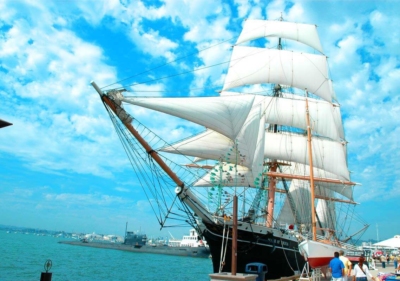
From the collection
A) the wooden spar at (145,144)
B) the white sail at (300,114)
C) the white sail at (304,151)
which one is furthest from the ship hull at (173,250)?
the wooden spar at (145,144)

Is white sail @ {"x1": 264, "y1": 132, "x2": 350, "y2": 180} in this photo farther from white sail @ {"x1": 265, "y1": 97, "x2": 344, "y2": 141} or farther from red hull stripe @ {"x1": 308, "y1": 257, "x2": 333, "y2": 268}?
red hull stripe @ {"x1": 308, "y1": 257, "x2": 333, "y2": 268}

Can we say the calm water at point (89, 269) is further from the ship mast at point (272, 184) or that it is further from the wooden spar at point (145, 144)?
the wooden spar at point (145, 144)

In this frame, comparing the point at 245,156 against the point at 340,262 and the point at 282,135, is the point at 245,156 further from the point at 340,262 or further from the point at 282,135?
the point at 282,135

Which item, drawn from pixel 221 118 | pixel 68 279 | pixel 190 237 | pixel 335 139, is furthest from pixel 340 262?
pixel 190 237

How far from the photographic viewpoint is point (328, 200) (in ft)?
→ 168

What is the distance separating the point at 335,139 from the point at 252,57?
14.3 m

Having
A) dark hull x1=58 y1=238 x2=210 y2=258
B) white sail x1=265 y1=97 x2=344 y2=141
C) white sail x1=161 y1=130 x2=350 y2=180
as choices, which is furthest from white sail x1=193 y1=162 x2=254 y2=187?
dark hull x1=58 y1=238 x2=210 y2=258

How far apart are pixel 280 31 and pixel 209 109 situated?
31678 mm

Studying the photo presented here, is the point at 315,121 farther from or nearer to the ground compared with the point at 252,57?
nearer to the ground

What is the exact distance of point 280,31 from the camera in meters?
48.0

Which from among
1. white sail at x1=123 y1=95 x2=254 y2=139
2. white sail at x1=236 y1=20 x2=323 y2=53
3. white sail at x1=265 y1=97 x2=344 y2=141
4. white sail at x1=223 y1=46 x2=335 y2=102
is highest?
white sail at x1=236 y1=20 x2=323 y2=53

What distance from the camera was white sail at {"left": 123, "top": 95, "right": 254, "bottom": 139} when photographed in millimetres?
19234

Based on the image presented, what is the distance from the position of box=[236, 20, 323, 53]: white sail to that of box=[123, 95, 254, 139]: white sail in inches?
1076

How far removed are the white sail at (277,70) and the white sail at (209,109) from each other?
20698mm
